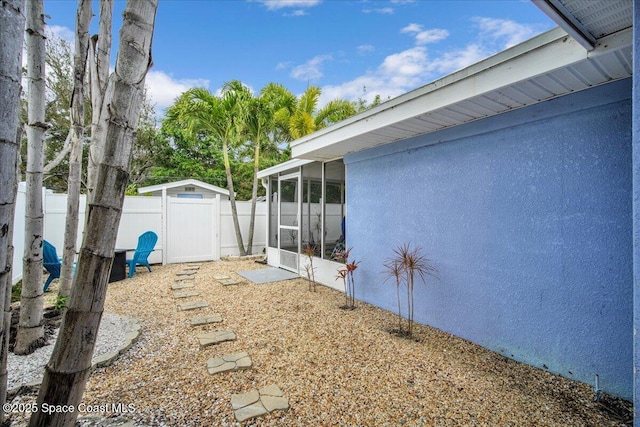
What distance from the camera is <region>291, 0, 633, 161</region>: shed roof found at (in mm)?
1917

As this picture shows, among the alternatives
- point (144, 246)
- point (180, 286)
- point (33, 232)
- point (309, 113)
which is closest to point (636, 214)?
point (33, 232)

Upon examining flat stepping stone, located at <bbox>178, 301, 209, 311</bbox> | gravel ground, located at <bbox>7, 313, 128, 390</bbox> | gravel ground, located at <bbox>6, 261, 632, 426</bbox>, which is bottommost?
gravel ground, located at <bbox>6, 261, 632, 426</bbox>

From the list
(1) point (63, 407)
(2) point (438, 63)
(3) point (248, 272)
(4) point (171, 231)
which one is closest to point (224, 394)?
(1) point (63, 407)

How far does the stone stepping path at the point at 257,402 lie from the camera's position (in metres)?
2.24

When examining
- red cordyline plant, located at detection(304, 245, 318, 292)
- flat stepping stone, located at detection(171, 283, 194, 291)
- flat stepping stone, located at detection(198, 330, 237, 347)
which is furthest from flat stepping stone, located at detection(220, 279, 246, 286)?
flat stepping stone, located at detection(198, 330, 237, 347)

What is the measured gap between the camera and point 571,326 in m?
2.71

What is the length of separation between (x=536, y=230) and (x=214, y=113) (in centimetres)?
901

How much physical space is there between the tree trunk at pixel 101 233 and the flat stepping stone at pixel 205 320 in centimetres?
326

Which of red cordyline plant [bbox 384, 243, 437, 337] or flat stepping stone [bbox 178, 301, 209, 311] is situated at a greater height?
red cordyline plant [bbox 384, 243, 437, 337]

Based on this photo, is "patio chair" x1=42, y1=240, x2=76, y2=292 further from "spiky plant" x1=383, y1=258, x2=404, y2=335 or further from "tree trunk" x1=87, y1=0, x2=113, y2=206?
"spiky plant" x1=383, y1=258, x2=404, y2=335

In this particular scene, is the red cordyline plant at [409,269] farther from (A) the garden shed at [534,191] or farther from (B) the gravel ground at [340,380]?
(B) the gravel ground at [340,380]

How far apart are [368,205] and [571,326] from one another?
297 cm

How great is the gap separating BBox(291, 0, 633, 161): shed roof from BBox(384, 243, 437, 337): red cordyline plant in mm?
1653

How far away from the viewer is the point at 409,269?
4035 mm
